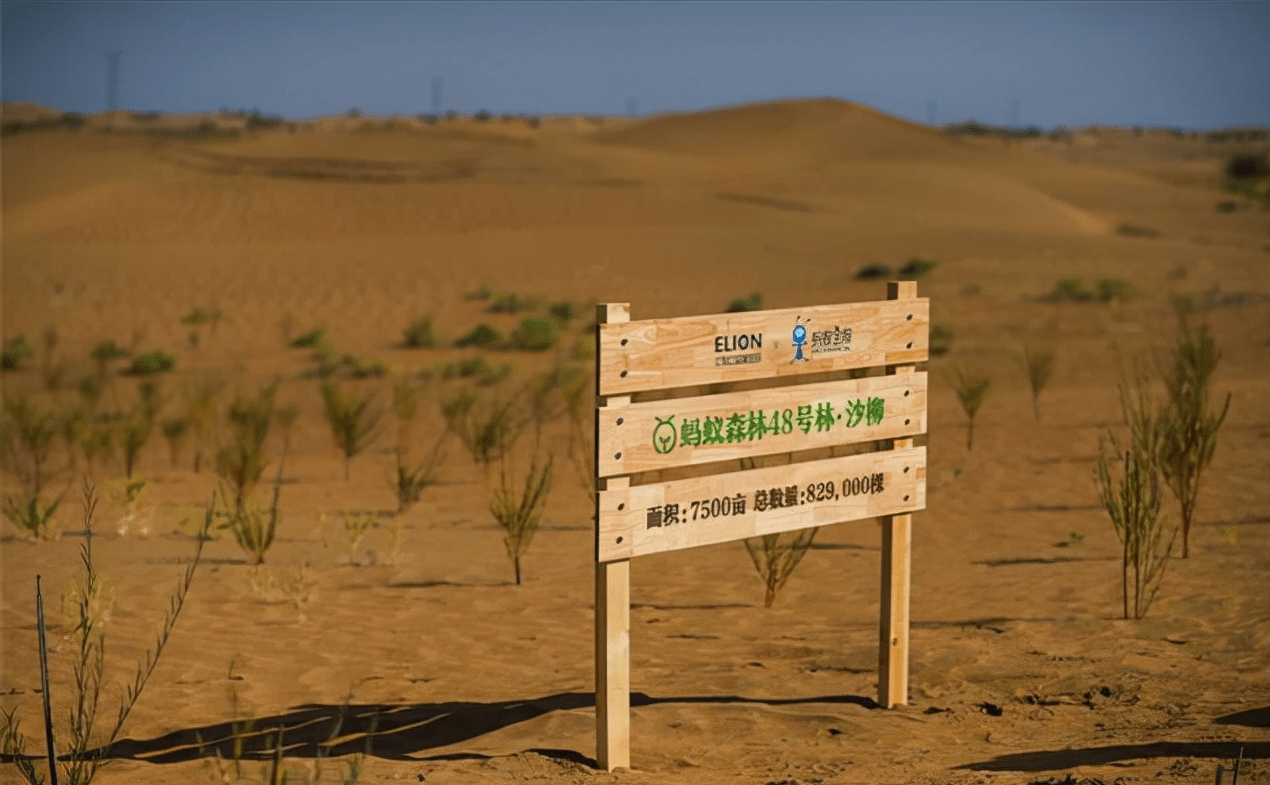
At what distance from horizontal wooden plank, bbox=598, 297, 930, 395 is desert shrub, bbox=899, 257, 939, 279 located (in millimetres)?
17707

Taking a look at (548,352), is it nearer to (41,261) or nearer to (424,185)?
(41,261)

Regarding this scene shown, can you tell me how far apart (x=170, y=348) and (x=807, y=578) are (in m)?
13.1

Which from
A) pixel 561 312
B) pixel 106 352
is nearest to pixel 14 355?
pixel 106 352

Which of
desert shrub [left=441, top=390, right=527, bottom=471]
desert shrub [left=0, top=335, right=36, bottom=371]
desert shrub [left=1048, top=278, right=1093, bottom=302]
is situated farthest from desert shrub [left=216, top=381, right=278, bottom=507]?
desert shrub [left=1048, top=278, right=1093, bottom=302]

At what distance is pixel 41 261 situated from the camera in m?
27.3

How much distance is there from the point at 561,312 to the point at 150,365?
6443mm

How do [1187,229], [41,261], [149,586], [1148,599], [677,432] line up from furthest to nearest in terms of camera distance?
[1187,229]
[41,261]
[149,586]
[1148,599]
[677,432]

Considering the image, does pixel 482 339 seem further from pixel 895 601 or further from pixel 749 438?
pixel 749 438

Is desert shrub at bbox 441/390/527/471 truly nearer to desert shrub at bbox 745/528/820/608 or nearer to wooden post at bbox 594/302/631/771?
desert shrub at bbox 745/528/820/608

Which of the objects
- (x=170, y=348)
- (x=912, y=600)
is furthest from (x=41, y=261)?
(x=912, y=600)

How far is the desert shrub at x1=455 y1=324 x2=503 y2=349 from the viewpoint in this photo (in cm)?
1878

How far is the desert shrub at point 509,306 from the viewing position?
21.8m

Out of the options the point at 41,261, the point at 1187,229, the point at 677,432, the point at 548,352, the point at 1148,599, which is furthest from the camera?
the point at 1187,229

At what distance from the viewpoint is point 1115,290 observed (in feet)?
67.2
